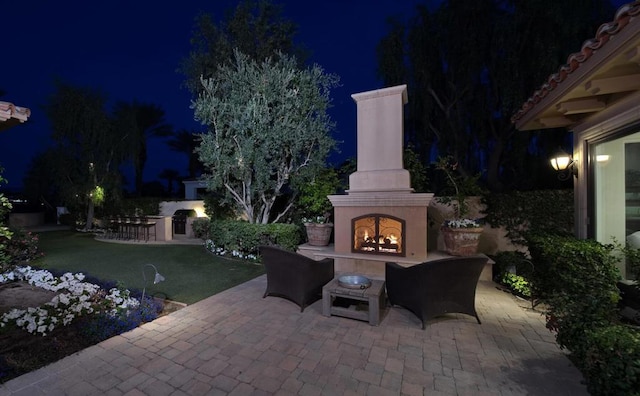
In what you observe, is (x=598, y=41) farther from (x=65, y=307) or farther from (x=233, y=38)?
(x=233, y=38)

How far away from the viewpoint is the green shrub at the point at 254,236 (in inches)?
295

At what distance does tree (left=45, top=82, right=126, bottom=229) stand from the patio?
14.2 metres

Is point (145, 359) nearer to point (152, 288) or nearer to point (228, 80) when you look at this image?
point (152, 288)

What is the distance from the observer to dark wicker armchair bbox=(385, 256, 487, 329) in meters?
3.37

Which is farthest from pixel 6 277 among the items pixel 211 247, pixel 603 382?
pixel 603 382

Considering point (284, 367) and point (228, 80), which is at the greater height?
point (228, 80)

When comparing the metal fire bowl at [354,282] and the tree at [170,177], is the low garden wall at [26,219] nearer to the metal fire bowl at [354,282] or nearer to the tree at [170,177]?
the tree at [170,177]

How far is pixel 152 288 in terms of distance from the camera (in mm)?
5020

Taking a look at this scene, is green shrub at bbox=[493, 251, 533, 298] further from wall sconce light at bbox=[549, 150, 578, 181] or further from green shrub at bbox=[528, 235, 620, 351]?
wall sconce light at bbox=[549, 150, 578, 181]

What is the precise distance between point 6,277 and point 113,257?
2827mm

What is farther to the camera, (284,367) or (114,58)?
(114,58)

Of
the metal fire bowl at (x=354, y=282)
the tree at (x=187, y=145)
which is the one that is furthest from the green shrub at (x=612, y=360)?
the tree at (x=187, y=145)

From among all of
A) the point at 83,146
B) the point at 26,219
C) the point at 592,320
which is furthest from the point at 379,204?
the point at 26,219

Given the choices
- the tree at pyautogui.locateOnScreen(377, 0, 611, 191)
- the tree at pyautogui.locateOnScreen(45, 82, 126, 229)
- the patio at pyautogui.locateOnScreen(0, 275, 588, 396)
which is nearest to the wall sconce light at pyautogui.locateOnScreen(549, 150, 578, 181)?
the patio at pyautogui.locateOnScreen(0, 275, 588, 396)
